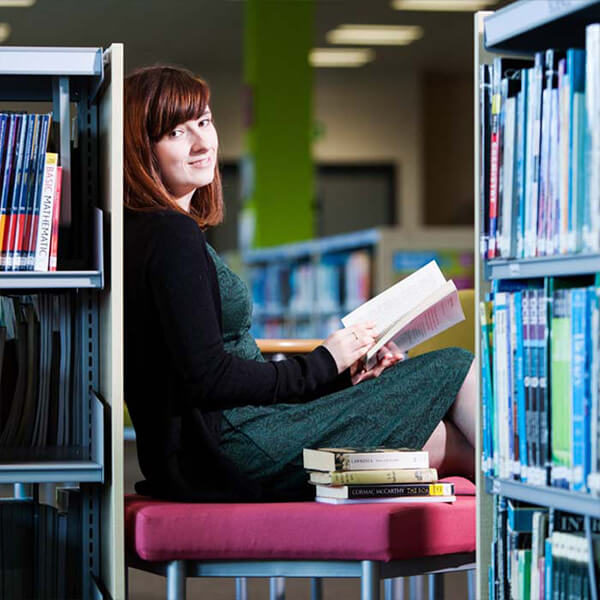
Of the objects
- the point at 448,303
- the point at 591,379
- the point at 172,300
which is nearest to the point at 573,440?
the point at 591,379

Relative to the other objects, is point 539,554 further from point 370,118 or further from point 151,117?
point 370,118

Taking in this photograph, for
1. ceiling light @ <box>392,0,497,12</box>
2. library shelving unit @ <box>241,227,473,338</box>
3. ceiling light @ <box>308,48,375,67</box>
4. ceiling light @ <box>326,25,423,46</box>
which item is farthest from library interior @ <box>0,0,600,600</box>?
ceiling light @ <box>308,48,375,67</box>

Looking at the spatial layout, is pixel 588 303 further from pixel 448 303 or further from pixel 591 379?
pixel 448 303

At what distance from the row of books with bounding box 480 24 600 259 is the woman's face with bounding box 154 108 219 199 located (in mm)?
616

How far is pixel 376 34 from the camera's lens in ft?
34.7

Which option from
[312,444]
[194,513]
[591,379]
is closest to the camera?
[591,379]

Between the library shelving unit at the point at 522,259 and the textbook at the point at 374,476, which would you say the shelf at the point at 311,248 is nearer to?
the textbook at the point at 374,476

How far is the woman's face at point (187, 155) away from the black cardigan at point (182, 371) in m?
0.16

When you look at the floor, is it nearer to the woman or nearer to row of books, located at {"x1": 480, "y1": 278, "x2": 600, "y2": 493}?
the woman

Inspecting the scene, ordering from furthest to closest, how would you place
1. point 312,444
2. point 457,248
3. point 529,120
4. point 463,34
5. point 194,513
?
point 463,34 → point 457,248 → point 312,444 → point 194,513 → point 529,120

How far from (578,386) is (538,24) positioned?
52 cm

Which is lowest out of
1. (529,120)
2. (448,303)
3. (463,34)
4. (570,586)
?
(570,586)

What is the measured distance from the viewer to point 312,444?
2000mm

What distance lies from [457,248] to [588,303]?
570 cm
